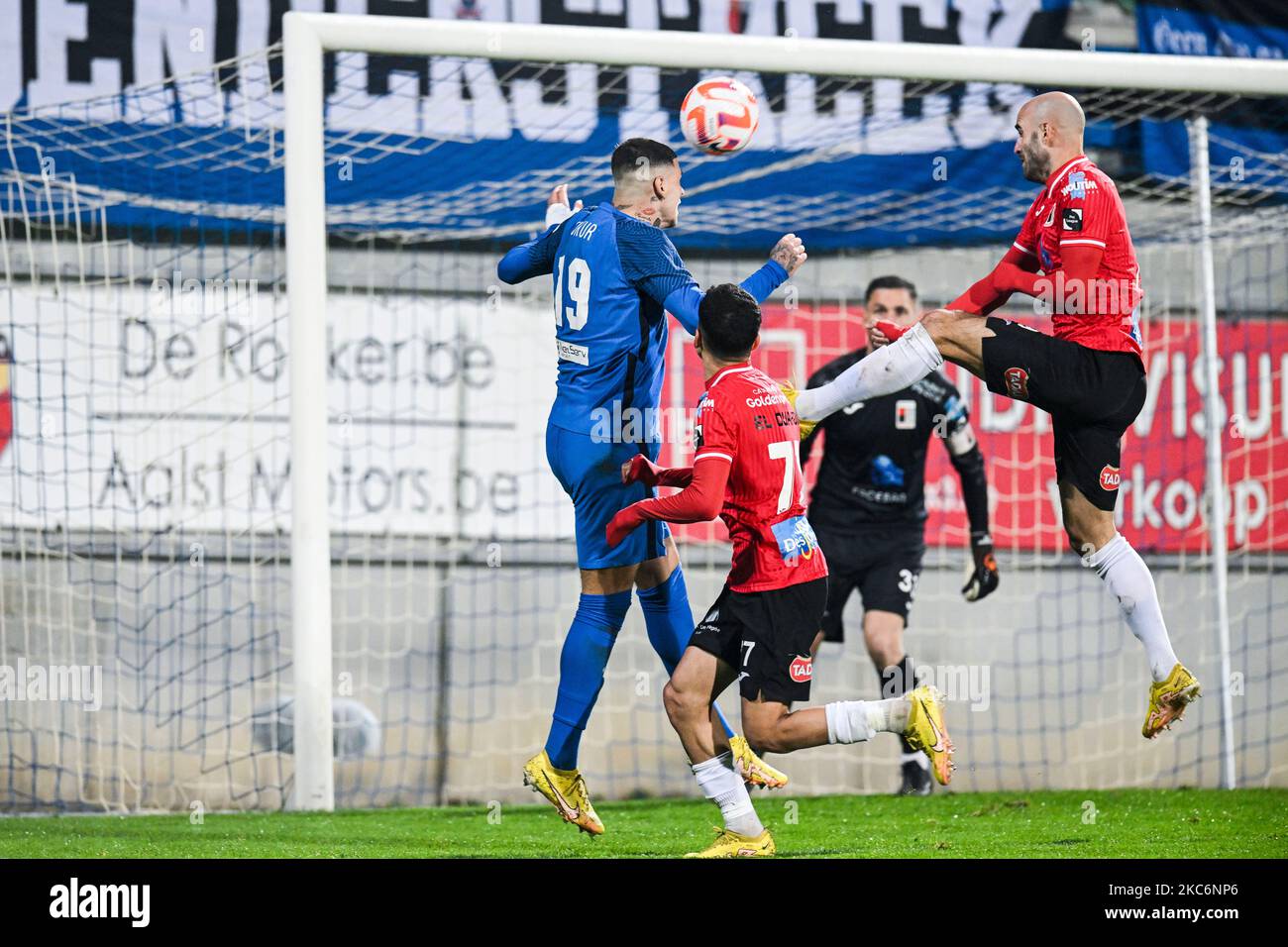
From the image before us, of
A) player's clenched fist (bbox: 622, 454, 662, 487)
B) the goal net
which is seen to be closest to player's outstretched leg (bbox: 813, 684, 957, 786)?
player's clenched fist (bbox: 622, 454, 662, 487)

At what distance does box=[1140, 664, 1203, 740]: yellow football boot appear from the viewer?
4656 mm

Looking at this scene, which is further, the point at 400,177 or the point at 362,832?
the point at 400,177

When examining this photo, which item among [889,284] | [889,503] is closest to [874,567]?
[889,503]

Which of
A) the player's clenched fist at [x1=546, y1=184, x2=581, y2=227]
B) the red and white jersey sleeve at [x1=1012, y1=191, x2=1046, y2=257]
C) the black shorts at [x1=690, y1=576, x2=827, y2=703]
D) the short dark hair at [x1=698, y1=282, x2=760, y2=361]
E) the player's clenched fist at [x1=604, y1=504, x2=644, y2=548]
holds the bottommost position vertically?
the black shorts at [x1=690, y1=576, x2=827, y2=703]

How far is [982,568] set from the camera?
6.72 m

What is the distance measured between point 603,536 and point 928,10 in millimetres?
6932

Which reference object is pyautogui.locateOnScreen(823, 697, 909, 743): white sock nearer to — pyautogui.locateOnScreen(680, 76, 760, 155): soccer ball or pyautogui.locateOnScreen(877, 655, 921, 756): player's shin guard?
pyautogui.locateOnScreen(680, 76, 760, 155): soccer ball

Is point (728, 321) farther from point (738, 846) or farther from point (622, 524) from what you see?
point (738, 846)

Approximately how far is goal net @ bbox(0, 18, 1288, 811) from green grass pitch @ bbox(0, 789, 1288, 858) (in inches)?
75.4

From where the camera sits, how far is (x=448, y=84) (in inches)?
369

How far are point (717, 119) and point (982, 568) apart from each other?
2.64 metres

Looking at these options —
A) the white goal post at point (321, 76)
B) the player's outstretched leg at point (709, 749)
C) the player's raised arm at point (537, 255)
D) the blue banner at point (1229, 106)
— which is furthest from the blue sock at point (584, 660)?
the blue banner at point (1229, 106)

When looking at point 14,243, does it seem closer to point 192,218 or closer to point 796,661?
point 192,218

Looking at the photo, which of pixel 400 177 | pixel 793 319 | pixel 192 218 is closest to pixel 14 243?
pixel 192 218
